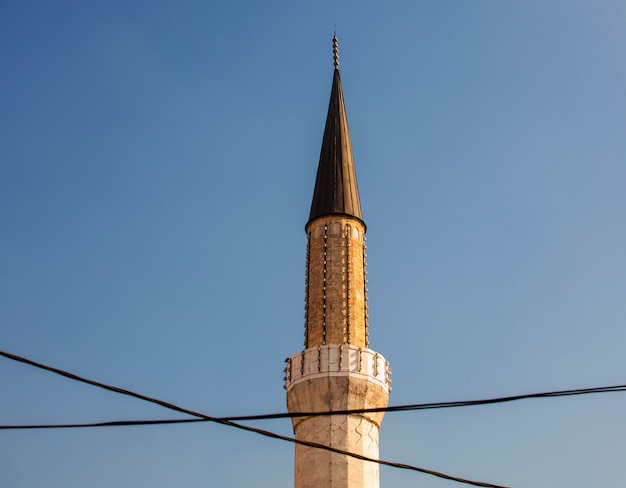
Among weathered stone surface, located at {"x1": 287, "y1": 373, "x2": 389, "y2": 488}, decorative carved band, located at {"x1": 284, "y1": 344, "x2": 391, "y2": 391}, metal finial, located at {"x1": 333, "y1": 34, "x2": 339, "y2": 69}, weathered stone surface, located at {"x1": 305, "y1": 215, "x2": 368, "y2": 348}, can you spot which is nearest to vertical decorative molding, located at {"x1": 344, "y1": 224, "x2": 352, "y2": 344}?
weathered stone surface, located at {"x1": 305, "y1": 215, "x2": 368, "y2": 348}

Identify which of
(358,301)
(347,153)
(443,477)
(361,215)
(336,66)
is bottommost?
(443,477)

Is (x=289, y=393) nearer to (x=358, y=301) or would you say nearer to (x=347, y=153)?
(x=358, y=301)

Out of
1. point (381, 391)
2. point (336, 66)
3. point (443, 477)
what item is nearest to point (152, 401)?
point (443, 477)

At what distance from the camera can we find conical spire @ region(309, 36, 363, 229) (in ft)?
64.9

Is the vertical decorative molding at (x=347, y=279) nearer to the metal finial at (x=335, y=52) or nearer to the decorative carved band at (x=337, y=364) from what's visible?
the decorative carved band at (x=337, y=364)

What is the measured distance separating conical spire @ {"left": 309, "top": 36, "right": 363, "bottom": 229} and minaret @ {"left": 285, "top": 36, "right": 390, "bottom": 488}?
0.03 meters

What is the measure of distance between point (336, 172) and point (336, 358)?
15.3ft

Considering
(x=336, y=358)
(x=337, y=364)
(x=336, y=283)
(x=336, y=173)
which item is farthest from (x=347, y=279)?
(x=336, y=173)

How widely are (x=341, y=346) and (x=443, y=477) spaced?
29.9ft

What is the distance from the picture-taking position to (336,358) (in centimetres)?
1748

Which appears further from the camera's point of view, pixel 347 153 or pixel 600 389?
pixel 347 153

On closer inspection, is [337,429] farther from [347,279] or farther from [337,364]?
[347,279]

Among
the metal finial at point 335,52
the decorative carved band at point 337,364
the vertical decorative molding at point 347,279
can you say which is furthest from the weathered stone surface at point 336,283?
the metal finial at point 335,52

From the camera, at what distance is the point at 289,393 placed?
18.0 m
